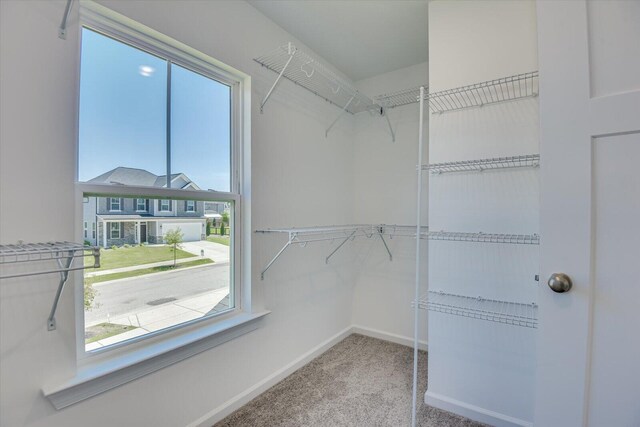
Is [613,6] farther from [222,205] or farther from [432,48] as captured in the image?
[222,205]

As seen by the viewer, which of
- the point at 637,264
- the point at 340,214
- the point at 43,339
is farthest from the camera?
the point at 340,214

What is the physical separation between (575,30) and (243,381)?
7.43 ft

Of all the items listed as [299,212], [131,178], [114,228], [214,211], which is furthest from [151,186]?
[299,212]

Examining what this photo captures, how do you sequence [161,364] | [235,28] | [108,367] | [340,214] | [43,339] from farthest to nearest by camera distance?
[340,214] → [235,28] → [161,364] → [108,367] → [43,339]

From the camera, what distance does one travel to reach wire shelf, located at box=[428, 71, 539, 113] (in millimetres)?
1581

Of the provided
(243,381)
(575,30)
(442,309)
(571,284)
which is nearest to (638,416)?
(571,284)

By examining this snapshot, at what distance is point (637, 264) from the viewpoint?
895 millimetres

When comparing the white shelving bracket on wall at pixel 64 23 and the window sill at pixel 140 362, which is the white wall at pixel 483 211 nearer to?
the window sill at pixel 140 362

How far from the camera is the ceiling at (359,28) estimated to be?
1.88 meters

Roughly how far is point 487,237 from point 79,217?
1.99 meters

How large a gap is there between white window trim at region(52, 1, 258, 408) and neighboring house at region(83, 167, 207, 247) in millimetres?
42

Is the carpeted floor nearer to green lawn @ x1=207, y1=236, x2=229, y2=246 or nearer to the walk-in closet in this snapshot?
the walk-in closet

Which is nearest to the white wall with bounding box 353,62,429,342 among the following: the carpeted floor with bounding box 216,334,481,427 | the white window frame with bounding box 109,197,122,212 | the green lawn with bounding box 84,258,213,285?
the carpeted floor with bounding box 216,334,481,427

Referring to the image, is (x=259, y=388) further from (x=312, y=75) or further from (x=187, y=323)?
(x=312, y=75)
